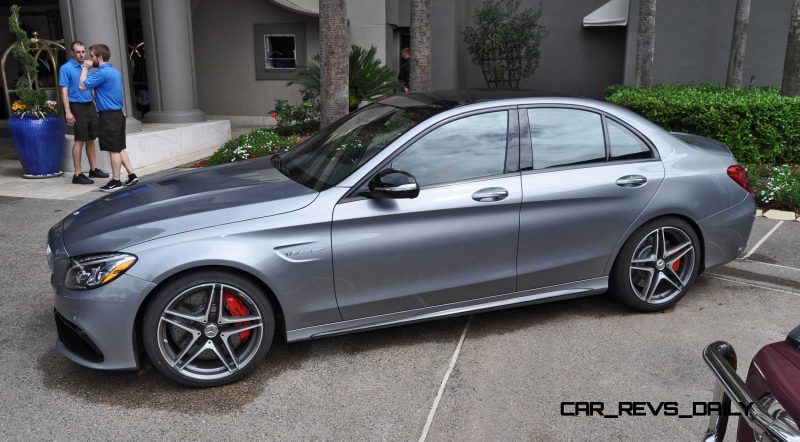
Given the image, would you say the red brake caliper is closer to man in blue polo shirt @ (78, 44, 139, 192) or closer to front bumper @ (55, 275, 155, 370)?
front bumper @ (55, 275, 155, 370)

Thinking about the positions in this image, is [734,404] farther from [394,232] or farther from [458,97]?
[458,97]

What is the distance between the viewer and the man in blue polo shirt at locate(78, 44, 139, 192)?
8.47 meters

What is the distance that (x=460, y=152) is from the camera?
4285 millimetres

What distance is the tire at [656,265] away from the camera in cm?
463

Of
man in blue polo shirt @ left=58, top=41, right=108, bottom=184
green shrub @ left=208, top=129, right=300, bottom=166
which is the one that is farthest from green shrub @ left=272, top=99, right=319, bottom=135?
man in blue polo shirt @ left=58, top=41, right=108, bottom=184

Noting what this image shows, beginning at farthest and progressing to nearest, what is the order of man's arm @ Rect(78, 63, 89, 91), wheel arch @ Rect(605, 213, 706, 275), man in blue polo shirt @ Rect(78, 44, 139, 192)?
man's arm @ Rect(78, 63, 89, 91)
man in blue polo shirt @ Rect(78, 44, 139, 192)
wheel arch @ Rect(605, 213, 706, 275)

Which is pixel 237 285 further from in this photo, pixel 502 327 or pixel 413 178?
pixel 502 327

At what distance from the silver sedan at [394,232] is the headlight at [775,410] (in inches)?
87.3

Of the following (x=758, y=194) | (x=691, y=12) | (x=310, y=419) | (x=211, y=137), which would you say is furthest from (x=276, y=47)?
(x=310, y=419)

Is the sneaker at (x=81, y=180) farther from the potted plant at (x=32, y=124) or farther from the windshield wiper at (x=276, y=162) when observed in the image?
the windshield wiper at (x=276, y=162)

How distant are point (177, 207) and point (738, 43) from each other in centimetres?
1148

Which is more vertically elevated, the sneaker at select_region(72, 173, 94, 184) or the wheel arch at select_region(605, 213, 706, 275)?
the wheel arch at select_region(605, 213, 706, 275)

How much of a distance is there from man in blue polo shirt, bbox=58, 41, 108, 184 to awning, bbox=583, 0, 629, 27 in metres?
10.8

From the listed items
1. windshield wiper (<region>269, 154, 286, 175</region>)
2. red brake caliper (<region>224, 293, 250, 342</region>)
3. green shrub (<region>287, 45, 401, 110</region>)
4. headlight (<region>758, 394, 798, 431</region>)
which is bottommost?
red brake caliper (<region>224, 293, 250, 342</region>)
